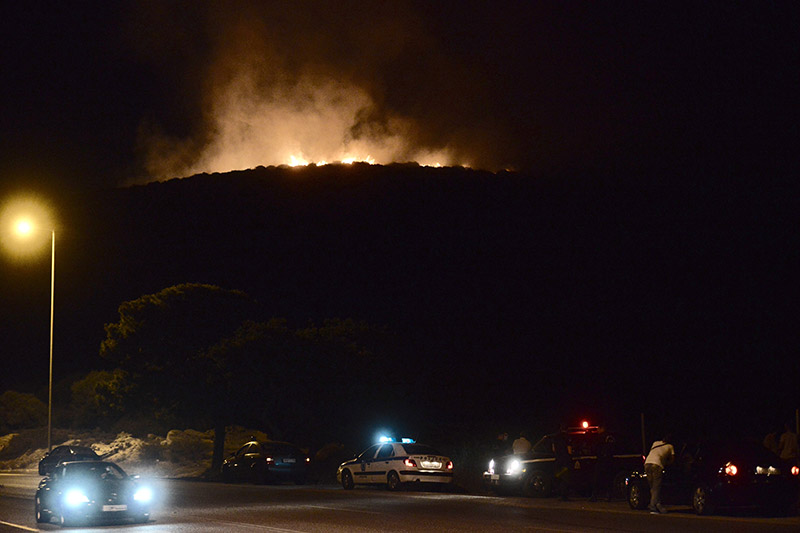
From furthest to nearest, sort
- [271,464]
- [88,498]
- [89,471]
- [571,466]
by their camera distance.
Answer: [271,464] → [571,466] → [89,471] → [88,498]

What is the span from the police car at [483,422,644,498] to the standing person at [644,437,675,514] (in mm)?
2065

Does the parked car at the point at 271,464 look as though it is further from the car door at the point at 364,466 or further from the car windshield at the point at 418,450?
the car windshield at the point at 418,450

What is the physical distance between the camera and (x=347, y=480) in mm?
29172

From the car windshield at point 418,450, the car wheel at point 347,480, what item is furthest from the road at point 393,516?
the car wheel at point 347,480

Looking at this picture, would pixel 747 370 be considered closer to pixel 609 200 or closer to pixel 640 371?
pixel 640 371

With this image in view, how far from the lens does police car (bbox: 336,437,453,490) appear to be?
27.1m

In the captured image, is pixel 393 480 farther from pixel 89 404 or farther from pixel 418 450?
pixel 89 404

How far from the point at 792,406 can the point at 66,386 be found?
5030cm

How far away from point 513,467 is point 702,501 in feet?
21.9

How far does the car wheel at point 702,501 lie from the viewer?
18938mm

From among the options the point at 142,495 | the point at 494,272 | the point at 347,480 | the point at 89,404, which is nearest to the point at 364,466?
the point at 347,480

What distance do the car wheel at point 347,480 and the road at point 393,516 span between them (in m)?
2.59

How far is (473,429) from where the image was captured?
44.7m

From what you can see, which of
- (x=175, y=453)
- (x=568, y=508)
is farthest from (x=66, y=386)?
(x=568, y=508)
